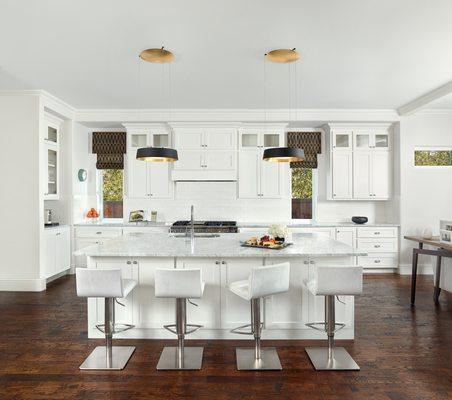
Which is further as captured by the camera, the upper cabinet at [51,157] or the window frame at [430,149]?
the window frame at [430,149]

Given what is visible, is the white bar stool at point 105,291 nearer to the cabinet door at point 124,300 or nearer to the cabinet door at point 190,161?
the cabinet door at point 124,300

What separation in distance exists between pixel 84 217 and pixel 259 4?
17.8ft

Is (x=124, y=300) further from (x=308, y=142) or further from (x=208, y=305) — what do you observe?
(x=308, y=142)

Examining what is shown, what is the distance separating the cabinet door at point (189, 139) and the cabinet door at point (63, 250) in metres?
2.56

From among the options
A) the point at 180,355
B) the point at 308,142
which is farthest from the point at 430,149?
the point at 180,355

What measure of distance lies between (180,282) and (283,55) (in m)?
2.73

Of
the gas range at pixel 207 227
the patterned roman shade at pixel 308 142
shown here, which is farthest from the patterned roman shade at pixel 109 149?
the patterned roman shade at pixel 308 142

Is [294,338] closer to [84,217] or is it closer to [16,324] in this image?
[16,324]

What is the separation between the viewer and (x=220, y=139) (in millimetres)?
6594

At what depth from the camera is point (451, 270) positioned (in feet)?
14.6

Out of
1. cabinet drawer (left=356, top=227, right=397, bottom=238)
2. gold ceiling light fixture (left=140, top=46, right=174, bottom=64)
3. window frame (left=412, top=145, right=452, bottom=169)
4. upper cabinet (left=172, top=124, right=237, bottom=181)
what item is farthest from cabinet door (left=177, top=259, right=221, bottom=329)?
window frame (left=412, top=145, right=452, bottom=169)

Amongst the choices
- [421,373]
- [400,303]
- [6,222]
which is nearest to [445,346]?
[421,373]

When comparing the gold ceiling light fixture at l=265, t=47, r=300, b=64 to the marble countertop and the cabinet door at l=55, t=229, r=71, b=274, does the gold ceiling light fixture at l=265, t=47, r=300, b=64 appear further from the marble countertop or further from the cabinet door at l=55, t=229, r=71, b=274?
the cabinet door at l=55, t=229, r=71, b=274

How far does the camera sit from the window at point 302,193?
7203 millimetres
